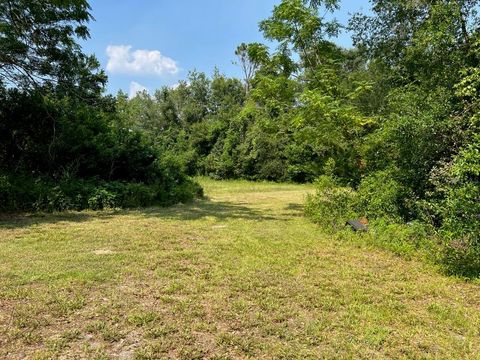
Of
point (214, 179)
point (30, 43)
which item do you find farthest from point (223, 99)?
point (30, 43)

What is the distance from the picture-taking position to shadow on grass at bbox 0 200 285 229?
760 centimetres

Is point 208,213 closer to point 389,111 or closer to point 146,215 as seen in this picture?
point 146,215

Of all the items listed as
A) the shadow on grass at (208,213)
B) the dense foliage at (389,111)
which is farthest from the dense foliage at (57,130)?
the dense foliage at (389,111)

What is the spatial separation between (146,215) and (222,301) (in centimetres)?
584

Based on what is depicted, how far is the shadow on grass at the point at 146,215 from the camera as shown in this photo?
299 inches

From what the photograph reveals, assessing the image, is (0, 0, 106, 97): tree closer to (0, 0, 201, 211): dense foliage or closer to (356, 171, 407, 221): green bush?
(0, 0, 201, 211): dense foliage

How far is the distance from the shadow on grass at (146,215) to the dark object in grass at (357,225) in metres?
2.31

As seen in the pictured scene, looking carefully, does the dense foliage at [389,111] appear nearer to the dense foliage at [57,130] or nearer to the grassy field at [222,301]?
the grassy field at [222,301]

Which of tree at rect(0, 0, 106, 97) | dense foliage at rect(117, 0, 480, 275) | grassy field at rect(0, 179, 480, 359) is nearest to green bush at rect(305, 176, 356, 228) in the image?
dense foliage at rect(117, 0, 480, 275)

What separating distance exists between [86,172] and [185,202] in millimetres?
3171

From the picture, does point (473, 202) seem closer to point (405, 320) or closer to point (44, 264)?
point (405, 320)

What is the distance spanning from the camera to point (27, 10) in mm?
8930

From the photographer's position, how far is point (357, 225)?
6766 millimetres

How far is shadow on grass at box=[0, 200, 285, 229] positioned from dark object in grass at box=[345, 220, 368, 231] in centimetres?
231
